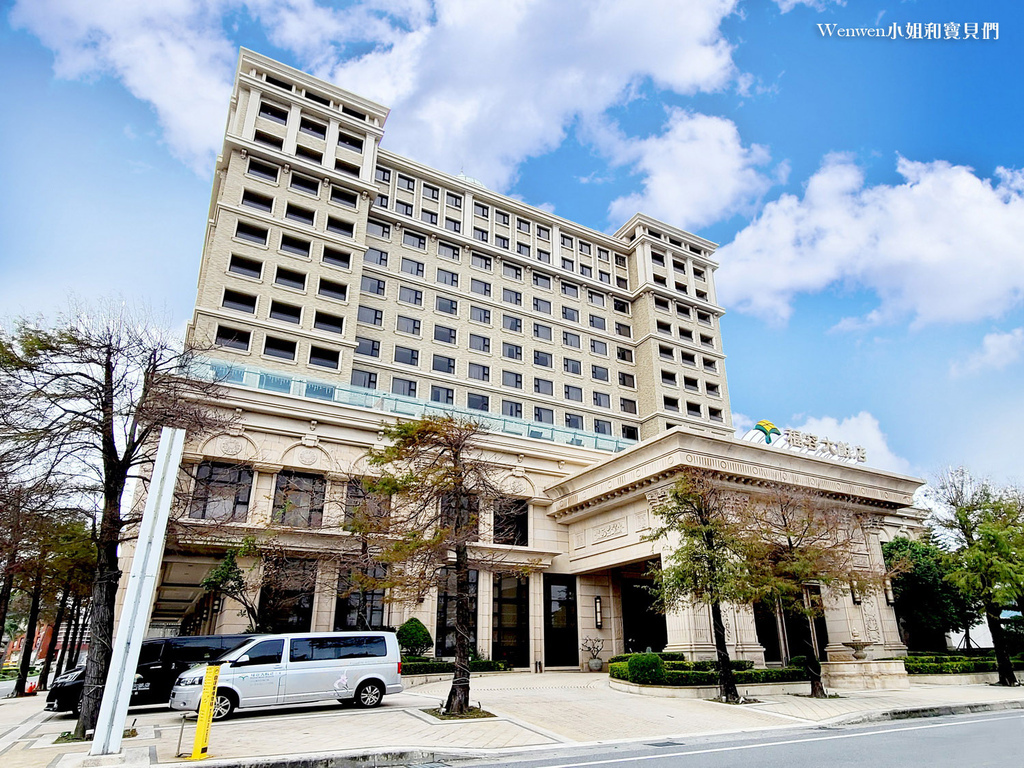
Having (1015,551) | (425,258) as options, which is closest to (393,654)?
(1015,551)

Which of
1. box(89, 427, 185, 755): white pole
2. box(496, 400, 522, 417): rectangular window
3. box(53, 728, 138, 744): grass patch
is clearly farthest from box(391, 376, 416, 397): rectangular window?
box(89, 427, 185, 755): white pole

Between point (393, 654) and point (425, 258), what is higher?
point (425, 258)

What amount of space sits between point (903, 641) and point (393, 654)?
25.2m

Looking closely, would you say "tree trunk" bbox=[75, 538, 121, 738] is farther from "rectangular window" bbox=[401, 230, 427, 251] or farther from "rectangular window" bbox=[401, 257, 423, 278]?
"rectangular window" bbox=[401, 230, 427, 251]

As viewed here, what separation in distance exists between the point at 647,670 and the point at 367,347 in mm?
26059

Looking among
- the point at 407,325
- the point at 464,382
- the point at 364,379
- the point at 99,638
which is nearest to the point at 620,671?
the point at 99,638

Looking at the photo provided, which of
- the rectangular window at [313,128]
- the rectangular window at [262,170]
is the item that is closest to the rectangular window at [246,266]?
the rectangular window at [262,170]

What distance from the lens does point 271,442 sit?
997 inches

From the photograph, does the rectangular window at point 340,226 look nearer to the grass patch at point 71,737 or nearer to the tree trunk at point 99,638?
the tree trunk at point 99,638

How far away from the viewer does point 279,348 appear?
3375 cm

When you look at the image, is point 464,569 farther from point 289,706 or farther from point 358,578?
point 358,578

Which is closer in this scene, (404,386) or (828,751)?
(828,751)

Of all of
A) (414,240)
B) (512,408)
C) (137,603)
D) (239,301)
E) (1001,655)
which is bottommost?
(1001,655)

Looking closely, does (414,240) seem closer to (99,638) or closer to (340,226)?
(340,226)
